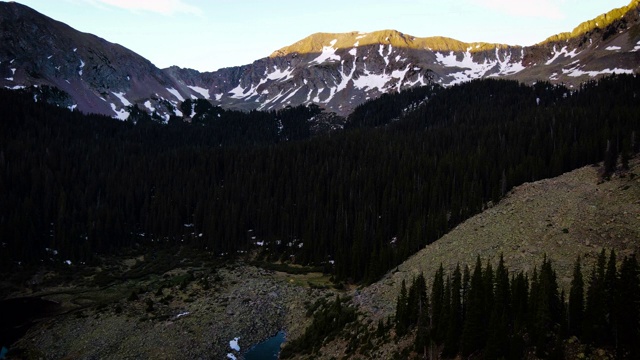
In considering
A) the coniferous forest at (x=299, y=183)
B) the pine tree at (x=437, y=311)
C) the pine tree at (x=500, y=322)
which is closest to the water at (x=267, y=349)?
the coniferous forest at (x=299, y=183)

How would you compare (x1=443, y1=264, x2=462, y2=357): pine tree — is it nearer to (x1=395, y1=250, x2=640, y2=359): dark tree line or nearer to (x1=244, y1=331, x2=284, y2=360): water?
(x1=395, y1=250, x2=640, y2=359): dark tree line

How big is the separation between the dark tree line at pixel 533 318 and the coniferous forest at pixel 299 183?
3340 cm

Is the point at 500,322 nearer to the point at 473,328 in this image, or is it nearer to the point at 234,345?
the point at 473,328

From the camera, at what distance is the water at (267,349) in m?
48.6

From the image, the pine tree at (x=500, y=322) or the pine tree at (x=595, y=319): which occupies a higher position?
the pine tree at (x=595, y=319)

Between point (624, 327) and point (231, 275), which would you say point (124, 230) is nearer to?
point (231, 275)

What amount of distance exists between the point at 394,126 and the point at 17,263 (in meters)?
141

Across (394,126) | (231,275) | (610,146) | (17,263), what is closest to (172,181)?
(17,263)

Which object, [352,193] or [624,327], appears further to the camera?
[352,193]

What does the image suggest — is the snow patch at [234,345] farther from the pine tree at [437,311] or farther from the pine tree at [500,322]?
the pine tree at [500,322]

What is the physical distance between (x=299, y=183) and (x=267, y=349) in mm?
74454

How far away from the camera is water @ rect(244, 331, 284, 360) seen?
4857cm

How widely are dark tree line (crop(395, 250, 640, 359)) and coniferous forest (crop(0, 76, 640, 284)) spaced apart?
110 feet

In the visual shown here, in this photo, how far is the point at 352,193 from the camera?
363 feet
